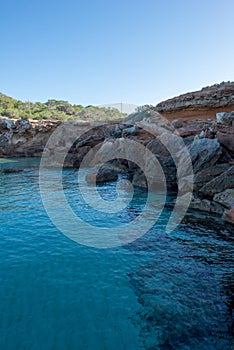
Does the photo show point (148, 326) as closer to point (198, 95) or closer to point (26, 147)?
point (198, 95)

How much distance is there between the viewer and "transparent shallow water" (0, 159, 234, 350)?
4.23 metres

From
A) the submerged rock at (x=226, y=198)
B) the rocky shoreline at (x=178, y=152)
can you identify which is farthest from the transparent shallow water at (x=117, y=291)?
the rocky shoreline at (x=178, y=152)

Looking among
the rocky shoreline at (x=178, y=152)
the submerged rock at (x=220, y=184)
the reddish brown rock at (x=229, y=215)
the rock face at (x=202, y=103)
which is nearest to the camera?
the reddish brown rock at (x=229, y=215)

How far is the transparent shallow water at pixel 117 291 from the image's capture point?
4230mm

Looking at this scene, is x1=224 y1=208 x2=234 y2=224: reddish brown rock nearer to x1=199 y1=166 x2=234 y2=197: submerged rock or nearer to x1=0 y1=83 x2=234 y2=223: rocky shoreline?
x1=0 y1=83 x2=234 y2=223: rocky shoreline

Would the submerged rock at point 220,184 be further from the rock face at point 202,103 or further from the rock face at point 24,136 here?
the rock face at point 24,136

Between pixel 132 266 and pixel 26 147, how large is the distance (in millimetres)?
37236

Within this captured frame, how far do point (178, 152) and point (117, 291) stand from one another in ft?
35.4

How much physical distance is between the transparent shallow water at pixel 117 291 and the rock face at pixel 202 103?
19.0m

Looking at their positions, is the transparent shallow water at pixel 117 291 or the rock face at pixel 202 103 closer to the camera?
the transparent shallow water at pixel 117 291

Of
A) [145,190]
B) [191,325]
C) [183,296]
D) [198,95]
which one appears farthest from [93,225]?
[198,95]

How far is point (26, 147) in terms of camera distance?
3991 centimetres

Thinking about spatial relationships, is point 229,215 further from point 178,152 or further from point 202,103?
point 202,103

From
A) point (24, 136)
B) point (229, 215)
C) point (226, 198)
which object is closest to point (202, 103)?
point (226, 198)
